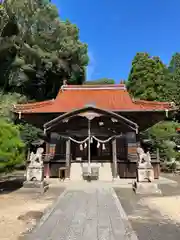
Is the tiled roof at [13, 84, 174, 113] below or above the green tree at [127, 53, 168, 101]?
below

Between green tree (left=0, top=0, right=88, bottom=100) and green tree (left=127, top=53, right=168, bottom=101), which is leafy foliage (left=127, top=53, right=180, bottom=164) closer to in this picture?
green tree (left=127, top=53, right=168, bottom=101)

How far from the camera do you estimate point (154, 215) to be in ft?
17.7

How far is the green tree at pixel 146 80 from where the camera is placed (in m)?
27.9

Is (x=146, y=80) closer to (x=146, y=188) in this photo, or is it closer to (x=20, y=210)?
(x=146, y=188)

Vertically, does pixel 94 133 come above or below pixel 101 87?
below

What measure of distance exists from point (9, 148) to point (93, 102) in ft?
30.5

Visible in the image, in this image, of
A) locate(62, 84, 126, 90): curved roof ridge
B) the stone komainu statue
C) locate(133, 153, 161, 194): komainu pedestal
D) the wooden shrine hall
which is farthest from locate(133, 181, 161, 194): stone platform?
locate(62, 84, 126, 90): curved roof ridge

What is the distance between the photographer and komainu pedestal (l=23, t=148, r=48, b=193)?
870cm

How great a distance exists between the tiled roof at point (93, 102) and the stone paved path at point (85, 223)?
7.34 metres

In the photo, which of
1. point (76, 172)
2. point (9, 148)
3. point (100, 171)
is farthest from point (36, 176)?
point (100, 171)

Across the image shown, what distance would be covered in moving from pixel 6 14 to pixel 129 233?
1108 inches

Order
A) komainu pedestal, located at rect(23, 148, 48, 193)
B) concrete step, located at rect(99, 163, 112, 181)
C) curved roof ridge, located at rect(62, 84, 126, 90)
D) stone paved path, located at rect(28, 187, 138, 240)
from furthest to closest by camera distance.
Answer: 1. curved roof ridge, located at rect(62, 84, 126, 90)
2. concrete step, located at rect(99, 163, 112, 181)
3. komainu pedestal, located at rect(23, 148, 48, 193)
4. stone paved path, located at rect(28, 187, 138, 240)

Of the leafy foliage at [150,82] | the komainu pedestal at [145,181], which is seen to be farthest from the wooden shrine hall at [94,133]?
the leafy foliage at [150,82]

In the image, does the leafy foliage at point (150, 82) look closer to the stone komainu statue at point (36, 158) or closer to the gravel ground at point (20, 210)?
the stone komainu statue at point (36, 158)
